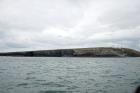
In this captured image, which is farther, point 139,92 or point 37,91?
point 37,91

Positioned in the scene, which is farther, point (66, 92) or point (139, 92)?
point (66, 92)

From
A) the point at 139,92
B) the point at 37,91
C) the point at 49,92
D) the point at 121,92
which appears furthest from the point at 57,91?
the point at 139,92

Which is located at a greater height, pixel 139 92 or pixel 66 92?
pixel 139 92

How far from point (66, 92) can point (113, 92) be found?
490cm

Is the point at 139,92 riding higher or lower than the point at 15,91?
higher

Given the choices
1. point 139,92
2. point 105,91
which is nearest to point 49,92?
point 105,91

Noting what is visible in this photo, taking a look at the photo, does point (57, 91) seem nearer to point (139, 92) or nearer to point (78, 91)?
point (78, 91)

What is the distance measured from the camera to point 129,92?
1941 centimetres

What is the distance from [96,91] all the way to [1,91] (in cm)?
989

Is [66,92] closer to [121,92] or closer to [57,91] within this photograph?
[57,91]

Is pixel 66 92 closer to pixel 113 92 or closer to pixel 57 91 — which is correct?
pixel 57 91

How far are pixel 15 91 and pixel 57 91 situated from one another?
14.2 feet

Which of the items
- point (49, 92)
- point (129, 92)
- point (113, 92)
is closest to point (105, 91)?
point (113, 92)

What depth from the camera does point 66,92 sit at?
19.0 meters
